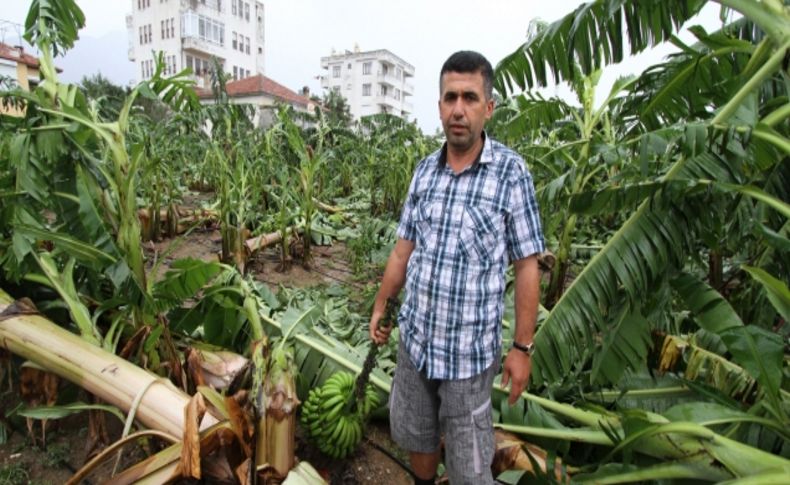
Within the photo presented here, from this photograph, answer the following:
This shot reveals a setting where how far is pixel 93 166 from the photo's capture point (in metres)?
2.26

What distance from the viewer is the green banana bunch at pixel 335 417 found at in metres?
2.11

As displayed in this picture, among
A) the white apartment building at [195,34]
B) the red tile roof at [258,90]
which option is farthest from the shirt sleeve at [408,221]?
the white apartment building at [195,34]

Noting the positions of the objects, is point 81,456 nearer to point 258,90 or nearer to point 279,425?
point 279,425

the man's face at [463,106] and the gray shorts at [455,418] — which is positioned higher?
the man's face at [463,106]

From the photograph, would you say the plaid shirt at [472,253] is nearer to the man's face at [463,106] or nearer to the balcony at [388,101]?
the man's face at [463,106]

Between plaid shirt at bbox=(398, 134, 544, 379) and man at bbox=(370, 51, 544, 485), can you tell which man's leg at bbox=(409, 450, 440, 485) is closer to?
man at bbox=(370, 51, 544, 485)

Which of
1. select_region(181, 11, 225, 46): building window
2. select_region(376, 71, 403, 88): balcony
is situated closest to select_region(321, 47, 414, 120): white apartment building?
select_region(376, 71, 403, 88): balcony

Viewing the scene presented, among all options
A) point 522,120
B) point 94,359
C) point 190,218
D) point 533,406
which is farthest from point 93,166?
point 190,218

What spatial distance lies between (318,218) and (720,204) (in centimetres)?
596

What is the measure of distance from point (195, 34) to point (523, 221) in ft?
138

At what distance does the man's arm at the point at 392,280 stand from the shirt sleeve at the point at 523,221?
1.69 feet

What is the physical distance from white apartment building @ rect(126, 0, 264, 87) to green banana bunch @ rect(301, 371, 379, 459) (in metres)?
36.6

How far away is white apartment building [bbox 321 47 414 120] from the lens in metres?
52.0

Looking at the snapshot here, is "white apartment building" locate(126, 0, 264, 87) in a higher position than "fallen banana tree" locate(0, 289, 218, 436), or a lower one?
higher
